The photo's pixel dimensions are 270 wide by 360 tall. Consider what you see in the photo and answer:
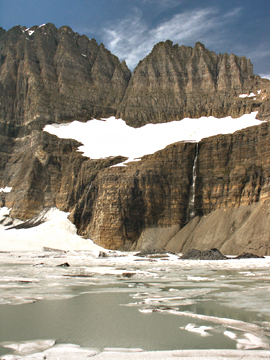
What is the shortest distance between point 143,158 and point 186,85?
50.8 meters

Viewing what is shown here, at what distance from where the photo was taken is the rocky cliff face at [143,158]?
145ft

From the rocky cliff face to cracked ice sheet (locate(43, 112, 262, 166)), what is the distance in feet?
10.2

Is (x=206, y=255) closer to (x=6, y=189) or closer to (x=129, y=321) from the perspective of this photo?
(x=129, y=321)

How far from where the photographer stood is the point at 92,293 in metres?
9.46

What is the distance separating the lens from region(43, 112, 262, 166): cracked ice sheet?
7069 cm

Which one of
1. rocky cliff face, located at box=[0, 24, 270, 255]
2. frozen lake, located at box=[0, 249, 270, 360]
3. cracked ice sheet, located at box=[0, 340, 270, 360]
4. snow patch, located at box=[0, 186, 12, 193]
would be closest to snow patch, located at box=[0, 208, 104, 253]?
rocky cliff face, located at box=[0, 24, 270, 255]

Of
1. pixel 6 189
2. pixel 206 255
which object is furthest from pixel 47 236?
pixel 206 255

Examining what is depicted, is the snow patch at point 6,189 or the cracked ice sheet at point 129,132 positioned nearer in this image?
the snow patch at point 6,189

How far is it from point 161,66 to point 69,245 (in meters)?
75.3

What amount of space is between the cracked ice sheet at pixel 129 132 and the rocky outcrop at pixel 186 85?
3.43 metres

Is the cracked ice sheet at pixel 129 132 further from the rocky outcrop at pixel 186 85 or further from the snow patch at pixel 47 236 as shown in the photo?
the snow patch at pixel 47 236

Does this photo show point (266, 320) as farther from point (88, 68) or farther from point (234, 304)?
point (88, 68)

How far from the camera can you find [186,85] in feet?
321

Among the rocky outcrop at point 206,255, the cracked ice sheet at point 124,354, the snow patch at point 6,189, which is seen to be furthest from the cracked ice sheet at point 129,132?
the cracked ice sheet at point 124,354
